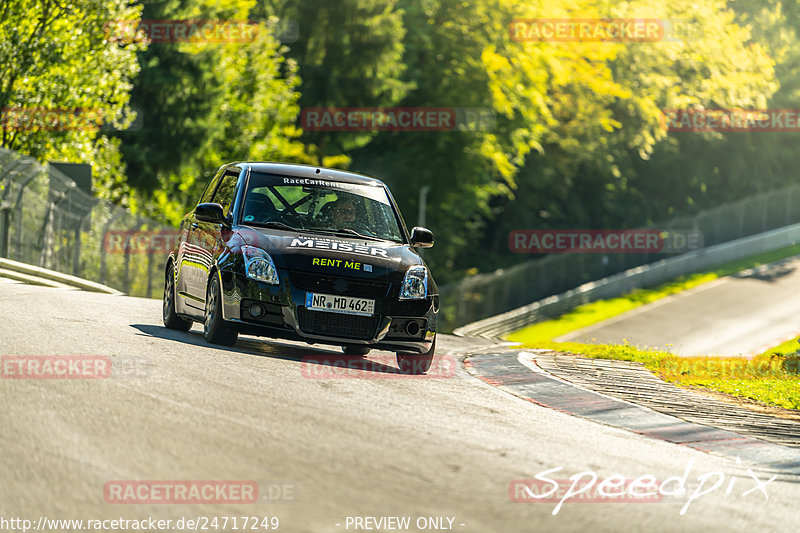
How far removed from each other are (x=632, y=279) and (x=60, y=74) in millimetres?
Result: 28092

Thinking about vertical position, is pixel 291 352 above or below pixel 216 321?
below

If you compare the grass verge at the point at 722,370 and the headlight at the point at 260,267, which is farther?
the grass verge at the point at 722,370

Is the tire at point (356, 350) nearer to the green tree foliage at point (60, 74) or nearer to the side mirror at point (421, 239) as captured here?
the side mirror at point (421, 239)

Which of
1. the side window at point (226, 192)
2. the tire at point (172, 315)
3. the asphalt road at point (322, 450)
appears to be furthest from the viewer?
the tire at point (172, 315)

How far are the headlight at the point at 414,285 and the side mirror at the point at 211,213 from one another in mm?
2116

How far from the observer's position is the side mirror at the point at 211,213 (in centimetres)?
1209

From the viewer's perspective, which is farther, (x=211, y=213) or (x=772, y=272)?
(x=772, y=272)

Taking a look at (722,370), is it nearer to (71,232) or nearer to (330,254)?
(330,254)

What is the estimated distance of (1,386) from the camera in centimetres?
845

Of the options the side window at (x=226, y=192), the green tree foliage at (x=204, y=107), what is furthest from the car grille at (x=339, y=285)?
the green tree foliage at (x=204, y=107)

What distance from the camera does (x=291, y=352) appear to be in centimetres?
1225

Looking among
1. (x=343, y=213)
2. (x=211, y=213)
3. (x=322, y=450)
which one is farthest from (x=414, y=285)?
(x=322, y=450)

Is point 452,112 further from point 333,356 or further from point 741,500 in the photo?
point 741,500

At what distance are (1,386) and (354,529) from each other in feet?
12.4
